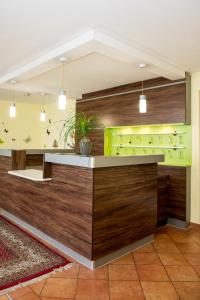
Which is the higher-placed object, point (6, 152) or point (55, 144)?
point (55, 144)

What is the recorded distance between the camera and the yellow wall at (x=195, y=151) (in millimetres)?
3877

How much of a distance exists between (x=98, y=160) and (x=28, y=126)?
225 inches

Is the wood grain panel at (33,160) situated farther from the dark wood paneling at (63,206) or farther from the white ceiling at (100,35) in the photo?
the white ceiling at (100,35)

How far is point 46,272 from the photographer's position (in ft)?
7.89

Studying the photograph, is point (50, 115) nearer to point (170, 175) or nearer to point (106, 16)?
point (170, 175)

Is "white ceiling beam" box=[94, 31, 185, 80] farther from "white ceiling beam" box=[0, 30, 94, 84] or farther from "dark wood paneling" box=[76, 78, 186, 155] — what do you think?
"dark wood paneling" box=[76, 78, 186, 155]

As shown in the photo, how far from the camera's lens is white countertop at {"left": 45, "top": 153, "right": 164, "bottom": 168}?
237 cm

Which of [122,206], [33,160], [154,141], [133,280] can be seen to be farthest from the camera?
[33,160]

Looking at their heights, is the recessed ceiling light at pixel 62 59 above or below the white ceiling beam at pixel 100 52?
below

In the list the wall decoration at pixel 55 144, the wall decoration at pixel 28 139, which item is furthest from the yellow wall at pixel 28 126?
the wall decoration at pixel 55 144

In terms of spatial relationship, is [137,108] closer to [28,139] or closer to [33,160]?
[33,160]

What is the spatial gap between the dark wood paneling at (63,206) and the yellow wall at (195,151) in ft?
7.32

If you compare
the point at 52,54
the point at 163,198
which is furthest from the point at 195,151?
the point at 52,54

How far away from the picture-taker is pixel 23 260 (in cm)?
262
